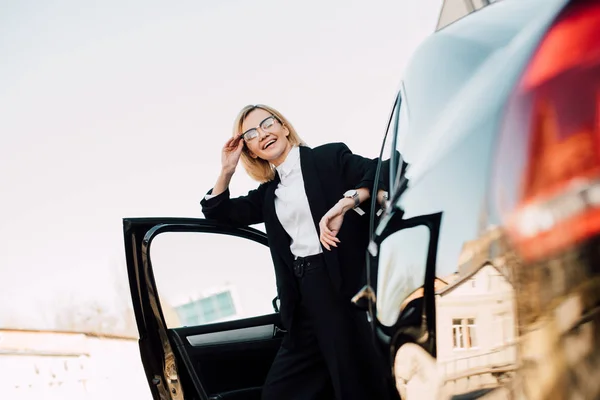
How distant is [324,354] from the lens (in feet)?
8.23

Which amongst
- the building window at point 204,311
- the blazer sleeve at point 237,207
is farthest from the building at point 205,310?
the blazer sleeve at point 237,207

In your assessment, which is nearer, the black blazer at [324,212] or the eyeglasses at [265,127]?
the black blazer at [324,212]

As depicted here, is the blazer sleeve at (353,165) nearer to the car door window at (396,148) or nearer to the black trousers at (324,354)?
the black trousers at (324,354)

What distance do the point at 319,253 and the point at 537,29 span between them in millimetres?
1749

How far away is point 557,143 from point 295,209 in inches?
74.7

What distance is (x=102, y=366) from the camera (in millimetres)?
14984

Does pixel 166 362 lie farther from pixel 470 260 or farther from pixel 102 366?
pixel 102 366

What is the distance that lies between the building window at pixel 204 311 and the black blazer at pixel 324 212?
49cm

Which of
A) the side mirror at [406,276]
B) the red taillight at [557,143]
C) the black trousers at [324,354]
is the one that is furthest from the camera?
the black trousers at [324,354]

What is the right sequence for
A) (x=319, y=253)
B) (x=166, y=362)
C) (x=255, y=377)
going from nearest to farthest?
(x=319, y=253) → (x=166, y=362) → (x=255, y=377)

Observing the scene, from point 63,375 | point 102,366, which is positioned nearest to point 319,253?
point 63,375

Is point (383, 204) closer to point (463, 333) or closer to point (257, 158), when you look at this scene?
point (463, 333)

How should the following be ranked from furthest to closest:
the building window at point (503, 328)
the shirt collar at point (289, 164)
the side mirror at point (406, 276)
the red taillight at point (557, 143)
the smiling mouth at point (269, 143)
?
the smiling mouth at point (269, 143) < the shirt collar at point (289, 164) < the side mirror at point (406, 276) < the building window at point (503, 328) < the red taillight at point (557, 143)

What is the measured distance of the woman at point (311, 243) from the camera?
8.02 feet
